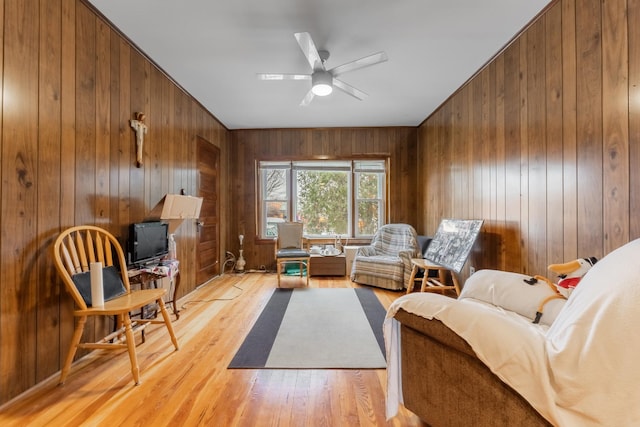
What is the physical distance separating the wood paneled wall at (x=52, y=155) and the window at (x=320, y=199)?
271 cm

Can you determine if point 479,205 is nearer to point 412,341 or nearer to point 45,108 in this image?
point 412,341

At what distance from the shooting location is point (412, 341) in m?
1.32

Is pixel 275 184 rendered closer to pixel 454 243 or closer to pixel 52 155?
pixel 454 243

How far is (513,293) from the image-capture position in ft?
5.60

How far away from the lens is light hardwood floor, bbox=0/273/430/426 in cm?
147

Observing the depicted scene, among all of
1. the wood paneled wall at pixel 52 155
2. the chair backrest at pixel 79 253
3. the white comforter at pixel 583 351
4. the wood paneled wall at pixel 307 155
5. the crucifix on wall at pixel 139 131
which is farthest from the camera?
the wood paneled wall at pixel 307 155

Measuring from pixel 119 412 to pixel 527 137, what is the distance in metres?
3.41

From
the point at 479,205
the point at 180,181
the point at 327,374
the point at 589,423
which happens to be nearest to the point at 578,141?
the point at 479,205

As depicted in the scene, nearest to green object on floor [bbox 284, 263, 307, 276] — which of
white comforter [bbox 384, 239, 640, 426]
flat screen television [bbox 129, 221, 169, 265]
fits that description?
flat screen television [bbox 129, 221, 169, 265]

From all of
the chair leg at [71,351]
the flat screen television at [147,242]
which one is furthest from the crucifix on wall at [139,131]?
the chair leg at [71,351]

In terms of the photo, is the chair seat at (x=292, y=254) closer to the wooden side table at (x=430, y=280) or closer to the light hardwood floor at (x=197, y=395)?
the wooden side table at (x=430, y=280)

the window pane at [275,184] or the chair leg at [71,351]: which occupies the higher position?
the window pane at [275,184]

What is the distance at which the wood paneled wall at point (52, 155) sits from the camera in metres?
1.57

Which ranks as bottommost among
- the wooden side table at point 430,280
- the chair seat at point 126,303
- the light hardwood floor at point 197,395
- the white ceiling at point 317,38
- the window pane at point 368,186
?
the light hardwood floor at point 197,395
